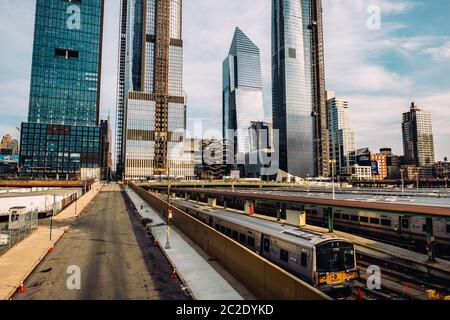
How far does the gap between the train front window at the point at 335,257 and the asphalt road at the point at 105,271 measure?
714 centimetres

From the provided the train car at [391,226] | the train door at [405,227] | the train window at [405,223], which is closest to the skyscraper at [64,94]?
the train car at [391,226]

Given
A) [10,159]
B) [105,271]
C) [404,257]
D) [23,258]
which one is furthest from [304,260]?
[10,159]

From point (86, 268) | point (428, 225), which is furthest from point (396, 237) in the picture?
point (86, 268)

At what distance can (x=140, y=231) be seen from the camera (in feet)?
105

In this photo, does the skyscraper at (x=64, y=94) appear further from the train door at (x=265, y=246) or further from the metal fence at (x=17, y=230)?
the train door at (x=265, y=246)

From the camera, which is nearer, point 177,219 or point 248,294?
point 248,294

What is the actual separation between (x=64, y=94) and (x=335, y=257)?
675 feet

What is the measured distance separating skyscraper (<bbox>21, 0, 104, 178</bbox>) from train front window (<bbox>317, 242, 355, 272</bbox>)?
17622 centimetres

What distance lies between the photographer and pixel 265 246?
17641 millimetres

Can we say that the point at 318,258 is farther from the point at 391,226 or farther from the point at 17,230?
the point at 17,230

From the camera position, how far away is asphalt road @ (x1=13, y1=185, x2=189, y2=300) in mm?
14258

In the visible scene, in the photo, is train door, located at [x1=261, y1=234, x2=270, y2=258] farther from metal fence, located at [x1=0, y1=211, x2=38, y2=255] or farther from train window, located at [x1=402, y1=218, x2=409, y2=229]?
metal fence, located at [x1=0, y1=211, x2=38, y2=255]
